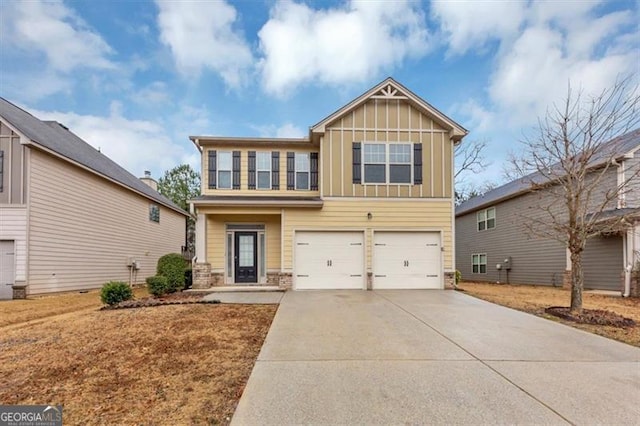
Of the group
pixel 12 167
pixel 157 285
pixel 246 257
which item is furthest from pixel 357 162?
pixel 12 167

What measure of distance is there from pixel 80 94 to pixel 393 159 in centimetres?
1484

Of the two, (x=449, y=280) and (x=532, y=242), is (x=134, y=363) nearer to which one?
(x=449, y=280)

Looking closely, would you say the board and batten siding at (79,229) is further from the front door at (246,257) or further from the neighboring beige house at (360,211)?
the front door at (246,257)

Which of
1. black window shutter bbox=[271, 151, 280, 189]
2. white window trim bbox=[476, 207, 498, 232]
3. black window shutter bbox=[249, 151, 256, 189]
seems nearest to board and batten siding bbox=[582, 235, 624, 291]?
white window trim bbox=[476, 207, 498, 232]

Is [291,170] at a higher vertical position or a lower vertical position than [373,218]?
higher

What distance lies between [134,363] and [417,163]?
34.9 feet

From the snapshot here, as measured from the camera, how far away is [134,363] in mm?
4332

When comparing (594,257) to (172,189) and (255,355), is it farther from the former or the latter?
(172,189)

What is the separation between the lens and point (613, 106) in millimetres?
8094

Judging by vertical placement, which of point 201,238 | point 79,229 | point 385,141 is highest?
point 385,141

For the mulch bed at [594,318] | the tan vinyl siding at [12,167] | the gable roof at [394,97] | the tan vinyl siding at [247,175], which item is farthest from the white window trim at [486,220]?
the tan vinyl siding at [12,167]

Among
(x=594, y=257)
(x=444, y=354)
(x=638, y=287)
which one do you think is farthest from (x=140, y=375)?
(x=594, y=257)

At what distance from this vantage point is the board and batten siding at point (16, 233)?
1055 centimetres

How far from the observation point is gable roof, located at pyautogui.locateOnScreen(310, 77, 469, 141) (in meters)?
→ 12.2
